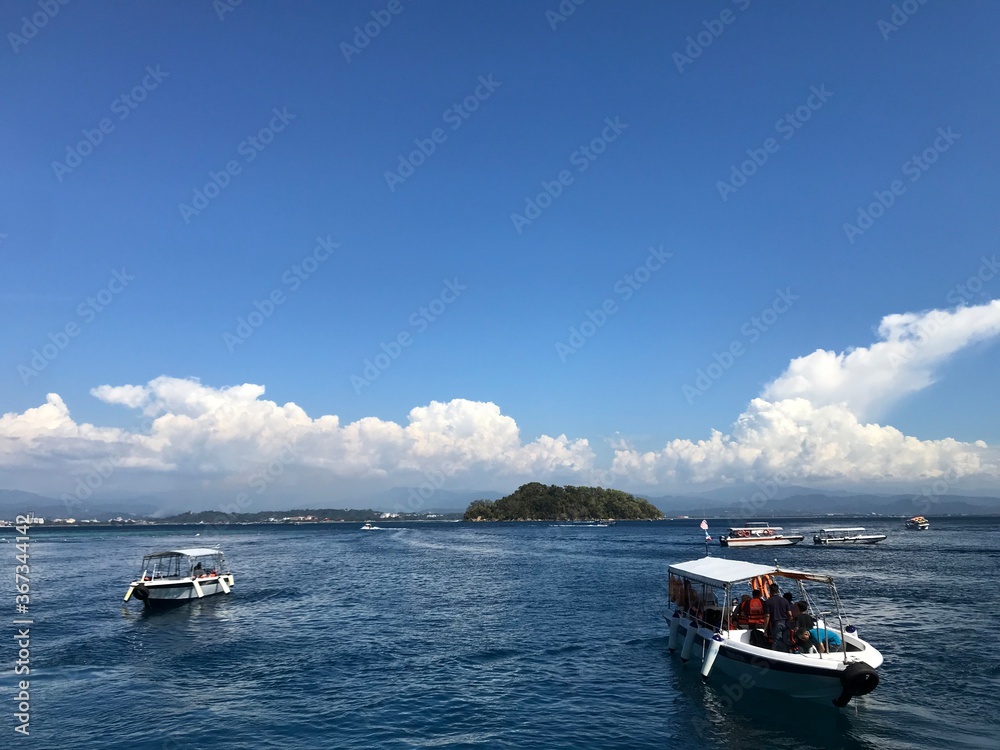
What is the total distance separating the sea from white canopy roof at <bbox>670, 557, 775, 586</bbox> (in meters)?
4.32

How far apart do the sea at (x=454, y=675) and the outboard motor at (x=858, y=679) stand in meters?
1.37

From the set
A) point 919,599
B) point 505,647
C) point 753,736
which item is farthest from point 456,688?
point 919,599

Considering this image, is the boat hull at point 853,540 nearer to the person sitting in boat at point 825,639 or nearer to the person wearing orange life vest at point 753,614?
the person wearing orange life vest at point 753,614

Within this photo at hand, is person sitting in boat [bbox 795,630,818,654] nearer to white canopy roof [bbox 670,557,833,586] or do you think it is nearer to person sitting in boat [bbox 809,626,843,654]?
person sitting in boat [bbox 809,626,843,654]

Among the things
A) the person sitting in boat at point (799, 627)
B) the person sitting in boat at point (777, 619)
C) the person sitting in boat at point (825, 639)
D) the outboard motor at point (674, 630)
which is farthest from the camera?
the outboard motor at point (674, 630)

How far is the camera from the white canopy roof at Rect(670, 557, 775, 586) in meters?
27.1

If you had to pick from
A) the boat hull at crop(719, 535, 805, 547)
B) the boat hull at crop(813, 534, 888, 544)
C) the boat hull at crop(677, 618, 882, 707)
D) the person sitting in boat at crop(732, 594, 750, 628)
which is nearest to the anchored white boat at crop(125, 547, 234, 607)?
the person sitting in boat at crop(732, 594, 750, 628)

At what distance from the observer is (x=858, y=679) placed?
21484mm

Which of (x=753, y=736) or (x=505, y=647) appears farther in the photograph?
(x=505, y=647)

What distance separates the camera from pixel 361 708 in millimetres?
24688

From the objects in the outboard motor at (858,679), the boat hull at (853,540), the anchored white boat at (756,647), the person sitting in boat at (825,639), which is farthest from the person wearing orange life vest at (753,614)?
the boat hull at (853,540)

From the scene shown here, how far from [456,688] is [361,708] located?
14.7ft

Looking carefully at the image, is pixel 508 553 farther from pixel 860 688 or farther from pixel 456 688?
pixel 860 688

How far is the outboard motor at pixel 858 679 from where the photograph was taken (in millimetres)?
21453
